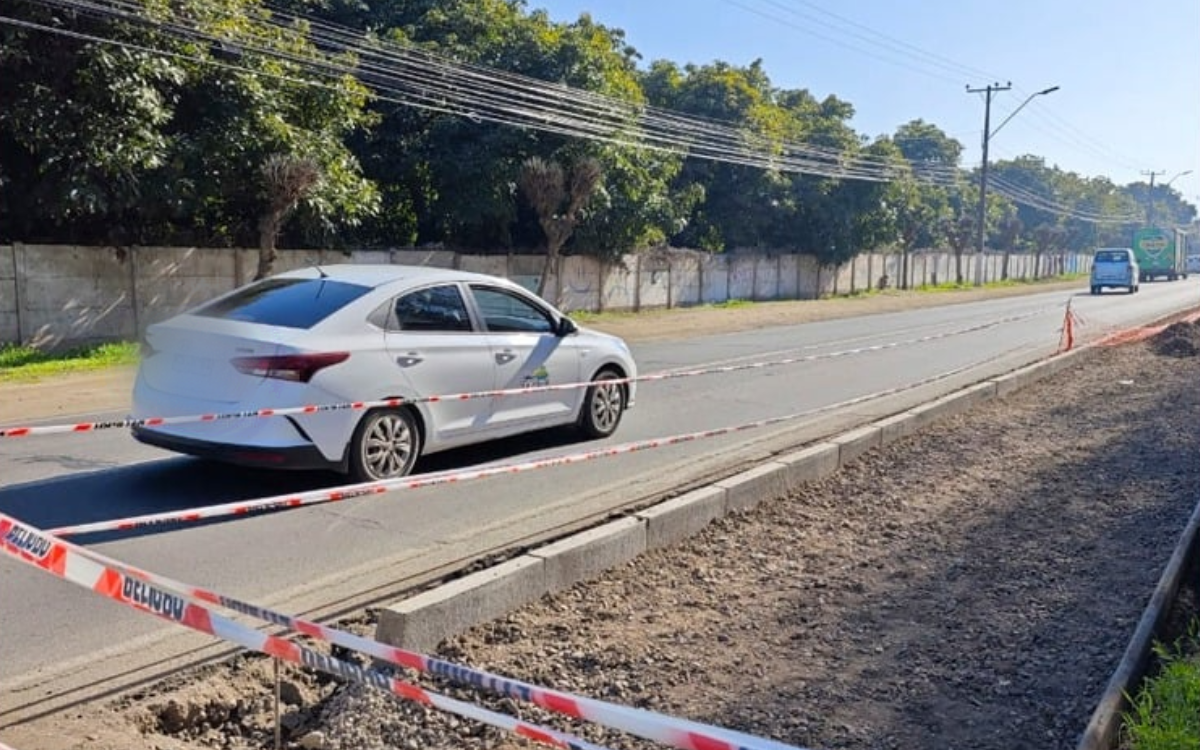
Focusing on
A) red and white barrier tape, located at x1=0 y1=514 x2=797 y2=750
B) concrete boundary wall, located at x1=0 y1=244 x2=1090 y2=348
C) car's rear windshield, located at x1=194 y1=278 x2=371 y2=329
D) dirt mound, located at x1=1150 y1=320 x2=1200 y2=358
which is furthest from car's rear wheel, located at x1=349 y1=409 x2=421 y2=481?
dirt mound, located at x1=1150 y1=320 x2=1200 y2=358

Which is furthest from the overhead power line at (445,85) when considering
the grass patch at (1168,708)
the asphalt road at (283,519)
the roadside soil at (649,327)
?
the grass patch at (1168,708)

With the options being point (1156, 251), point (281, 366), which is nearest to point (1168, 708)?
point (281, 366)

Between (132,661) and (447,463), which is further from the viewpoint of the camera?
(447,463)

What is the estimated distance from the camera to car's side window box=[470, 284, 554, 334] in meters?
7.93

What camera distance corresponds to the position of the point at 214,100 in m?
18.6

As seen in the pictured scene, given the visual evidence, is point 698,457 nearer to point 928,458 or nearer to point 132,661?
point 928,458

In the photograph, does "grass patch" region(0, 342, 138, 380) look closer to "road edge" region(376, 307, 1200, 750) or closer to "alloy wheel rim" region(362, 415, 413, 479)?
"alloy wheel rim" region(362, 415, 413, 479)

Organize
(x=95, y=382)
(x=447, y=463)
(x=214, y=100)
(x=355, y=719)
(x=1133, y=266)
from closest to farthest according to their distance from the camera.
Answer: (x=355, y=719), (x=447, y=463), (x=95, y=382), (x=214, y=100), (x=1133, y=266)

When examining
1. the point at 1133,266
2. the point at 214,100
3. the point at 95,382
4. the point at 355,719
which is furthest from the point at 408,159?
the point at 1133,266

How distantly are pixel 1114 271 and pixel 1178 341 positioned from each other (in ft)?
104

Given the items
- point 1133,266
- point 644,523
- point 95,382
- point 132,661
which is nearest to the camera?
point 132,661

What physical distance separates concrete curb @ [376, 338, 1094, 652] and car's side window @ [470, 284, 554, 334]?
2266mm

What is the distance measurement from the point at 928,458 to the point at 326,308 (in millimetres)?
5150

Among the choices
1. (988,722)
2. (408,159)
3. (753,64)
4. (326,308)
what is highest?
A: (753,64)
